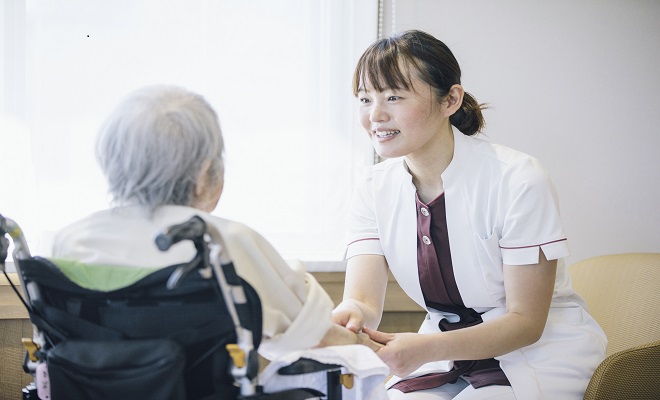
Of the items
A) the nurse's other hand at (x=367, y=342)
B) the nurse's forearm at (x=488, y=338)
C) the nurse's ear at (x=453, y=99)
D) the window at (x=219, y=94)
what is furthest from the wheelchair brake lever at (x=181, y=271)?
the window at (x=219, y=94)

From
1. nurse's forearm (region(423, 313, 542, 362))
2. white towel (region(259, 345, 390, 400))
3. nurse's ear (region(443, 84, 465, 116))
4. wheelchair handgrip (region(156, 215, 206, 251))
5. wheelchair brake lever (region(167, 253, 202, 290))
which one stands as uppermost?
nurse's ear (region(443, 84, 465, 116))

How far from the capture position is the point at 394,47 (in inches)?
75.3

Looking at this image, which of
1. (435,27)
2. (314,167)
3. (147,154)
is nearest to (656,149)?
(435,27)

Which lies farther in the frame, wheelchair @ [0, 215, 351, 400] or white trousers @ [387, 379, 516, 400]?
white trousers @ [387, 379, 516, 400]

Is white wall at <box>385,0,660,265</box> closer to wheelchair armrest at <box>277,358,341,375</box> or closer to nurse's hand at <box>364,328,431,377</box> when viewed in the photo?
nurse's hand at <box>364,328,431,377</box>

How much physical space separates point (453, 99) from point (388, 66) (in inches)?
7.7

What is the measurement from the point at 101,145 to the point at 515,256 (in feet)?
3.30

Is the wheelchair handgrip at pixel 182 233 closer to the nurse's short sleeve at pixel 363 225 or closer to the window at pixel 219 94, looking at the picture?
the nurse's short sleeve at pixel 363 225

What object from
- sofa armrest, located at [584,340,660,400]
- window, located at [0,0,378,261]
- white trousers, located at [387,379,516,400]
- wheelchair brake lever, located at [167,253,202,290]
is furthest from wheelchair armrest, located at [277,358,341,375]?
window, located at [0,0,378,261]

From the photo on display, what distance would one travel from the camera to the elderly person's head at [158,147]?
50.0 inches

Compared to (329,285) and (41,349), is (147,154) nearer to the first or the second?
(41,349)

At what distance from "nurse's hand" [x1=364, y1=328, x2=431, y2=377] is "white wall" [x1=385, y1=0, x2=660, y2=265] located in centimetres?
130

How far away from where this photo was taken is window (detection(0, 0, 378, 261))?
8.13 ft

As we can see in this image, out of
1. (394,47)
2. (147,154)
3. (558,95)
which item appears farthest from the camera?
(558,95)
